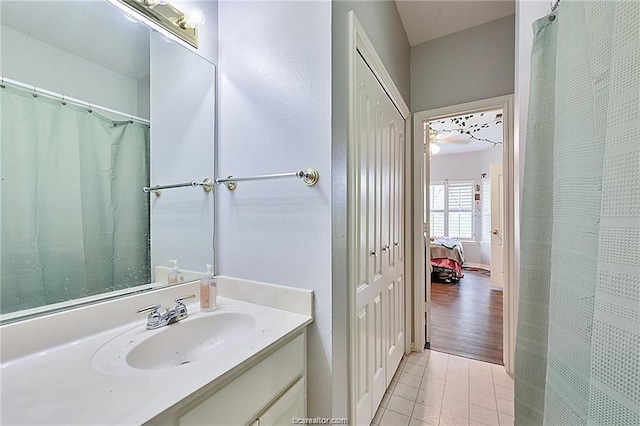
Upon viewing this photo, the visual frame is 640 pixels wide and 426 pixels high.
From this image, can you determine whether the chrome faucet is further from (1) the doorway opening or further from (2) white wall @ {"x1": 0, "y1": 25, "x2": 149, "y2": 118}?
(1) the doorway opening

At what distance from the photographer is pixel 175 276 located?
1220 mm

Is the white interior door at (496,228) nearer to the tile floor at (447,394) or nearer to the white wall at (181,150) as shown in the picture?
the tile floor at (447,394)

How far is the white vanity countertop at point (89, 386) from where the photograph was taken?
0.53m

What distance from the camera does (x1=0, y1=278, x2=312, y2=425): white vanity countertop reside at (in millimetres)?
535

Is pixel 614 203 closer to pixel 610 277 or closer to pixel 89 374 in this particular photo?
pixel 610 277

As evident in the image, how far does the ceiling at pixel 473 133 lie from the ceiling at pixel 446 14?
3.64 ft

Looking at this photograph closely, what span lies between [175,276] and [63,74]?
89cm

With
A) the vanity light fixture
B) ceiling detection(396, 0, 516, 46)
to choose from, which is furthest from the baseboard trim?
the vanity light fixture

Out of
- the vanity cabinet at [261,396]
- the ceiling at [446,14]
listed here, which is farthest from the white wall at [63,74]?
the ceiling at [446,14]

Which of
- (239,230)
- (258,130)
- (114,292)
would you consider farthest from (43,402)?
(258,130)

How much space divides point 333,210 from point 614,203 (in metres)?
0.76

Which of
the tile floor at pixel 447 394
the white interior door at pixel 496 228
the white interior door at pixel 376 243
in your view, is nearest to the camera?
the white interior door at pixel 376 243

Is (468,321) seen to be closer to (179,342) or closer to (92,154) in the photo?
(179,342)

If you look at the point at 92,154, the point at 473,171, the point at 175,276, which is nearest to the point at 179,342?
the point at 175,276
